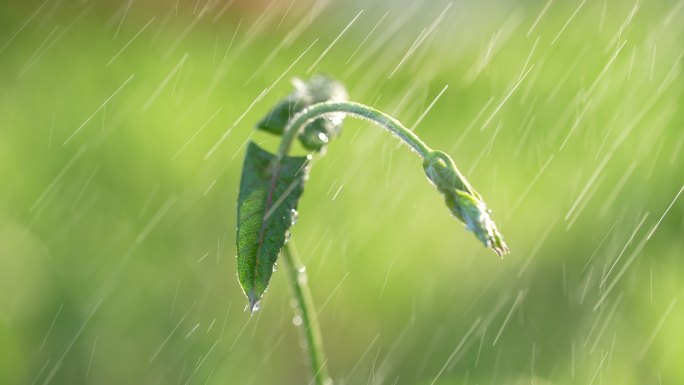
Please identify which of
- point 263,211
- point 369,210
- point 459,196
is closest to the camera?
point 459,196

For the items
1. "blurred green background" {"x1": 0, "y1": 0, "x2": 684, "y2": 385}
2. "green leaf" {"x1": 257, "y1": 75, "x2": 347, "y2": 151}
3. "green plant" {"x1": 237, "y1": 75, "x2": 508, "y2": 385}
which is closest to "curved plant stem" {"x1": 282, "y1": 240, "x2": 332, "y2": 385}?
"green plant" {"x1": 237, "y1": 75, "x2": 508, "y2": 385}

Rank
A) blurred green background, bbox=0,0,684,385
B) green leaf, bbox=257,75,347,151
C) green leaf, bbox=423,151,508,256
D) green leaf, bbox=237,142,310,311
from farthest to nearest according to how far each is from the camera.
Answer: blurred green background, bbox=0,0,684,385, green leaf, bbox=257,75,347,151, green leaf, bbox=237,142,310,311, green leaf, bbox=423,151,508,256

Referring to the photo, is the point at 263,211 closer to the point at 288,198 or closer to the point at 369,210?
the point at 288,198

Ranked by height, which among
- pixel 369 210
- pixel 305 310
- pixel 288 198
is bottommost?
pixel 369 210

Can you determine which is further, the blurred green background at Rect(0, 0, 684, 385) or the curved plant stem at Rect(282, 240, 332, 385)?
the blurred green background at Rect(0, 0, 684, 385)

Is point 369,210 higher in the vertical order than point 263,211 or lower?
lower

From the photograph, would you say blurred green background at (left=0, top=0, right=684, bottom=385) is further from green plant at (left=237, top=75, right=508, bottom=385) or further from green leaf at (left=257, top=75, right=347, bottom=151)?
green plant at (left=237, top=75, right=508, bottom=385)

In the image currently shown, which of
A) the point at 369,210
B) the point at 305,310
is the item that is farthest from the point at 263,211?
the point at 369,210

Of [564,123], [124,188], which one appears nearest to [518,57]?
[564,123]
